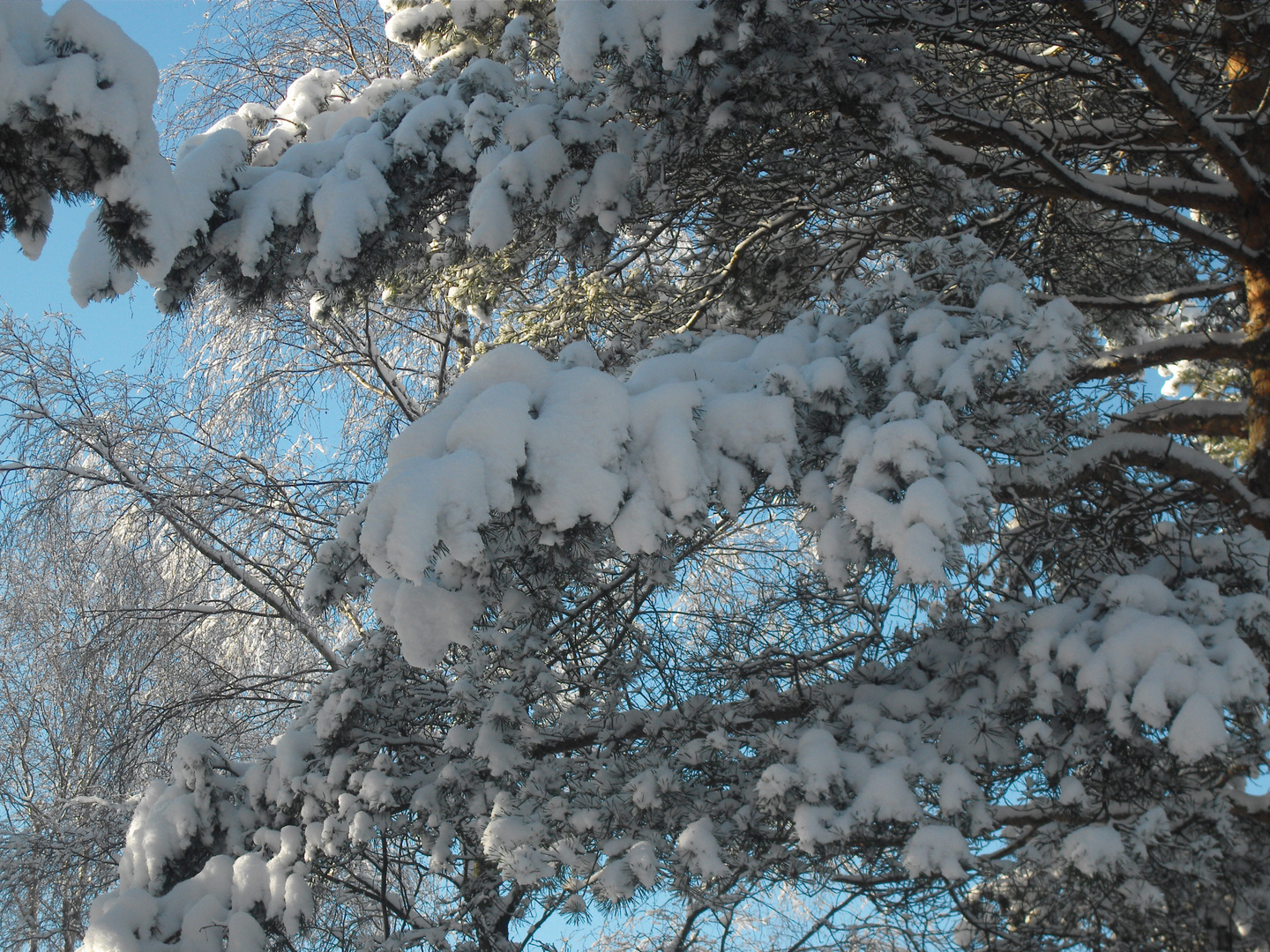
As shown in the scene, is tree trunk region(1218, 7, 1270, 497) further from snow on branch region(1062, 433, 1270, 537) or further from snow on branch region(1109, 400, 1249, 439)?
snow on branch region(1109, 400, 1249, 439)

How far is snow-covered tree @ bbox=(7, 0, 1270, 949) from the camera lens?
343cm

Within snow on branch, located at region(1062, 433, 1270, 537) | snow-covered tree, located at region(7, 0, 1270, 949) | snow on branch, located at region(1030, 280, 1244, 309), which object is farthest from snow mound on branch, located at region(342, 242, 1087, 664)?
snow on branch, located at region(1030, 280, 1244, 309)

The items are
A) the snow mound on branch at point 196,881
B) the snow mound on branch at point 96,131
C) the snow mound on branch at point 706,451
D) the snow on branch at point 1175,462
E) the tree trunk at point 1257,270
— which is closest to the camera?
the snow mound on branch at point 706,451

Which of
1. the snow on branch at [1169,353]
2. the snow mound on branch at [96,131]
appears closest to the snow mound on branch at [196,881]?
the snow mound on branch at [96,131]

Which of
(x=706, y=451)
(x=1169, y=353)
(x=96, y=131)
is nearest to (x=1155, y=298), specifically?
(x=1169, y=353)

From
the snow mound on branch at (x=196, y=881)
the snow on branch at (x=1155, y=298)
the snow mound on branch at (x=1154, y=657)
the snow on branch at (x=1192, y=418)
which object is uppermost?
the snow on branch at (x=1155, y=298)

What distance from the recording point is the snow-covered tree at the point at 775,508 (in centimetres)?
343

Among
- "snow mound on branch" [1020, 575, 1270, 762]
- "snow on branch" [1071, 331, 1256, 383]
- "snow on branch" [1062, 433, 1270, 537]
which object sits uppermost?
"snow on branch" [1071, 331, 1256, 383]

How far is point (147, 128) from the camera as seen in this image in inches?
147

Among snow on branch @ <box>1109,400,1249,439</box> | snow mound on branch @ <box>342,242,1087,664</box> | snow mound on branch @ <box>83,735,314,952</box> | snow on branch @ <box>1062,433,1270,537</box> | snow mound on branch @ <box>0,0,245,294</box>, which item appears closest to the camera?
snow mound on branch @ <box>342,242,1087,664</box>

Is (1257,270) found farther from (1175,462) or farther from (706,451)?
(706,451)

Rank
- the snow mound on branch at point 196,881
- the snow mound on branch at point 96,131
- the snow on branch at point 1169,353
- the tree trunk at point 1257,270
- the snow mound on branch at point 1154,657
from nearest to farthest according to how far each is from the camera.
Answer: the snow mound on branch at point 1154,657
the snow mound on branch at point 96,131
the snow mound on branch at point 196,881
the tree trunk at point 1257,270
the snow on branch at point 1169,353

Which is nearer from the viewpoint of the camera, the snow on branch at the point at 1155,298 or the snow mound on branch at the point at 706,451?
the snow mound on branch at the point at 706,451

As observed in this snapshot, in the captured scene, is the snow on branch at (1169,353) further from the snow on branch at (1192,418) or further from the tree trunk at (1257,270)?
the snow on branch at (1192,418)
